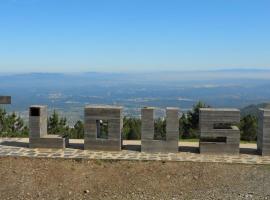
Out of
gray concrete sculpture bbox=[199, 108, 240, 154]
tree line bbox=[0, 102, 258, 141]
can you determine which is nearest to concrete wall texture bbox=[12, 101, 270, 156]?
gray concrete sculpture bbox=[199, 108, 240, 154]

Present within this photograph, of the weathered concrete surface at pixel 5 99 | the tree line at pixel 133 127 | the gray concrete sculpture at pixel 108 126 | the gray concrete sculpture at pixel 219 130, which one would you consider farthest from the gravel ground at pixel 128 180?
the tree line at pixel 133 127

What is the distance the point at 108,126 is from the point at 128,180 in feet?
10.8

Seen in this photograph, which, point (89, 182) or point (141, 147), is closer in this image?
point (89, 182)

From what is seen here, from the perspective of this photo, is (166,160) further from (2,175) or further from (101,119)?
(2,175)

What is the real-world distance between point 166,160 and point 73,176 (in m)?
2.77

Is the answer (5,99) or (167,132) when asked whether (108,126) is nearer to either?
(167,132)

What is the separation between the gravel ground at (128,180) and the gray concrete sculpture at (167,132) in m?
1.56

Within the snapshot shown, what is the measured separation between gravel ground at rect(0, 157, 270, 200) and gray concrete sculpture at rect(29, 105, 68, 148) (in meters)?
1.66

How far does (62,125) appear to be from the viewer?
2739cm

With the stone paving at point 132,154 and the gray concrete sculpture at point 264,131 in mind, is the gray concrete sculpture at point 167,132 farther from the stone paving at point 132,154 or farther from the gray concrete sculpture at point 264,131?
the gray concrete sculpture at point 264,131

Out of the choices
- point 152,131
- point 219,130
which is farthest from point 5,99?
point 219,130

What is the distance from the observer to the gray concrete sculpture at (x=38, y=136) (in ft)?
53.3

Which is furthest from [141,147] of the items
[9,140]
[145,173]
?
[9,140]

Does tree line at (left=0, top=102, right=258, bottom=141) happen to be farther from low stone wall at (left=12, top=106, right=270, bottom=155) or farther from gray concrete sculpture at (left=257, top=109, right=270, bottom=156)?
gray concrete sculpture at (left=257, top=109, right=270, bottom=156)
